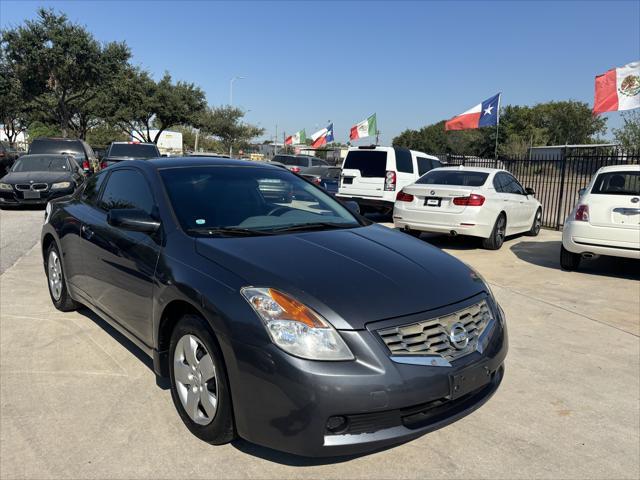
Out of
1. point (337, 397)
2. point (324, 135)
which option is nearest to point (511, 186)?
point (337, 397)

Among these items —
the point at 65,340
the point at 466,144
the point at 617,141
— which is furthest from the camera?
the point at 466,144

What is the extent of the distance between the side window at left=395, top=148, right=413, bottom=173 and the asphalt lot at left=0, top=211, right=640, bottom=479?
7523mm

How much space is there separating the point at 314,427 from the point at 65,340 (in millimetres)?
2964

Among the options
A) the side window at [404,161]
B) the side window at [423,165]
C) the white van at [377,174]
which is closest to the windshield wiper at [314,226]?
the white van at [377,174]

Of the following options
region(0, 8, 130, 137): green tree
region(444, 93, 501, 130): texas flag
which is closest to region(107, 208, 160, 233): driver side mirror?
region(444, 93, 501, 130): texas flag

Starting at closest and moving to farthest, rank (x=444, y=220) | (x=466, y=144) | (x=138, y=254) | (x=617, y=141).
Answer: (x=138, y=254)
(x=444, y=220)
(x=617, y=141)
(x=466, y=144)

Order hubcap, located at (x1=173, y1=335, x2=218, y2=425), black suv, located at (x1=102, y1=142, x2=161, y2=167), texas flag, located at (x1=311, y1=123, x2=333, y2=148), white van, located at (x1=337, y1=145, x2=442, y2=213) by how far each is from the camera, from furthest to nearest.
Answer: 1. texas flag, located at (x1=311, y1=123, x2=333, y2=148)
2. black suv, located at (x1=102, y1=142, x2=161, y2=167)
3. white van, located at (x1=337, y1=145, x2=442, y2=213)
4. hubcap, located at (x1=173, y1=335, x2=218, y2=425)

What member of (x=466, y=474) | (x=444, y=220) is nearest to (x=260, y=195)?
(x=466, y=474)

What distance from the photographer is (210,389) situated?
8.95 feet

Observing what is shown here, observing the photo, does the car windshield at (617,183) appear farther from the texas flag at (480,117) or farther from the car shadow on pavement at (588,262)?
the texas flag at (480,117)

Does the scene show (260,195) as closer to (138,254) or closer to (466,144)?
(138,254)

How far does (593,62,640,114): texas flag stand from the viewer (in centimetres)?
1277

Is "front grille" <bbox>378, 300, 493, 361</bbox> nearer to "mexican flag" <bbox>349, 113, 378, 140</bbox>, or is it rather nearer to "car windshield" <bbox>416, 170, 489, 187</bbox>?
"car windshield" <bbox>416, 170, 489, 187</bbox>

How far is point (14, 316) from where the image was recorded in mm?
4945
